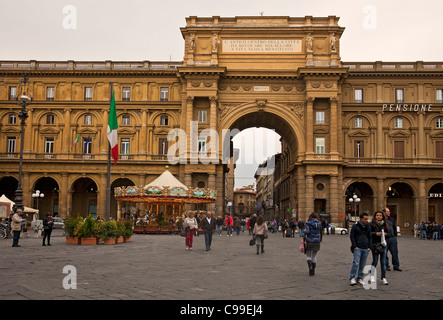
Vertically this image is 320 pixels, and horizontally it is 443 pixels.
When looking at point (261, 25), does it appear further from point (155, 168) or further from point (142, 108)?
point (155, 168)

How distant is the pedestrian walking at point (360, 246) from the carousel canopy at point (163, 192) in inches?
1076

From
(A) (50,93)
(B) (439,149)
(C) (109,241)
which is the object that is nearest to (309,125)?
(B) (439,149)

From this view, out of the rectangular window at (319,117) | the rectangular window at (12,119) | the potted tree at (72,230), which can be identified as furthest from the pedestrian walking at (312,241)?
the rectangular window at (12,119)

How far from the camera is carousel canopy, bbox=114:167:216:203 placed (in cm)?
3756

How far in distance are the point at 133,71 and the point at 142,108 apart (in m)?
4.01

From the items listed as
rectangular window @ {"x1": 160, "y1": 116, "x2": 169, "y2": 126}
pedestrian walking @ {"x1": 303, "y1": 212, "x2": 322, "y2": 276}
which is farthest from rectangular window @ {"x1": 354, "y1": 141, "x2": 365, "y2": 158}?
pedestrian walking @ {"x1": 303, "y1": 212, "x2": 322, "y2": 276}

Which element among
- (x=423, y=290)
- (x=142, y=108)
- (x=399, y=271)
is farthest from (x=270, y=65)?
(x=423, y=290)

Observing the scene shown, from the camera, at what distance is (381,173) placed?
1932 inches

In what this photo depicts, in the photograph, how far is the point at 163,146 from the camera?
50.8 metres

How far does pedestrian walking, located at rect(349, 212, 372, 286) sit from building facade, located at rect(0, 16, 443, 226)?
3604 cm

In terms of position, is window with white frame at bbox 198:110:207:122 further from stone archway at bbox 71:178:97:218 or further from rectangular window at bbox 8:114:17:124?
rectangular window at bbox 8:114:17:124

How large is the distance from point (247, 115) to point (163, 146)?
9.38 meters

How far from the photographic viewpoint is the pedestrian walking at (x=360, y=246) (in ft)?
36.3

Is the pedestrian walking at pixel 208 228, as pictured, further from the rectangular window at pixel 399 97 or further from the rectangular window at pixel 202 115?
the rectangular window at pixel 399 97
